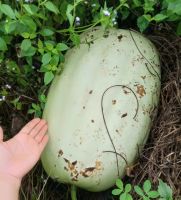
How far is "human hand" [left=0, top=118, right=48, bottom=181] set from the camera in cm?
132

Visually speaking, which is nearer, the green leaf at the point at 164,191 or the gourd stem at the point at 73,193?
the green leaf at the point at 164,191

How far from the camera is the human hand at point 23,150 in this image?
52.1 inches

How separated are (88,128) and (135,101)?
0.16 meters

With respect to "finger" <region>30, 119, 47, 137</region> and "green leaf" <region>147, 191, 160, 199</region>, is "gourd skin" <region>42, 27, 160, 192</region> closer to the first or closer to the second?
"finger" <region>30, 119, 47, 137</region>

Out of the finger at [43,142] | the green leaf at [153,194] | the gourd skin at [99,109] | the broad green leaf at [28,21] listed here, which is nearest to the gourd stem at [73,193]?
the gourd skin at [99,109]

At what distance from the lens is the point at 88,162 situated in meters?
1.39

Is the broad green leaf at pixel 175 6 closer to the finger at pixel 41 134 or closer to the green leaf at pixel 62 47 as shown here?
the green leaf at pixel 62 47

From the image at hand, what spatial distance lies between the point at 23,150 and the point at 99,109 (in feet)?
0.78

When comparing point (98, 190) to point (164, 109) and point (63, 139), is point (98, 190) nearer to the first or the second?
point (63, 139)

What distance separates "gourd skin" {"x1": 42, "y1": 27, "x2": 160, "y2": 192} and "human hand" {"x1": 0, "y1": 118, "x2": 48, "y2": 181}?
0.03 m

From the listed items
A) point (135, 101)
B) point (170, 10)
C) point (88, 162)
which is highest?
point (170, 10)

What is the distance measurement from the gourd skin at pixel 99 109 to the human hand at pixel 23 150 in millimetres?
35

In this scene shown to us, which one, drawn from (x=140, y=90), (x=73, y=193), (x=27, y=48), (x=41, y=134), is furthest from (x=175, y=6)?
(x=73, y=193)

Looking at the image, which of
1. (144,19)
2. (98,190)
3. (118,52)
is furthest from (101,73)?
(98,190)
